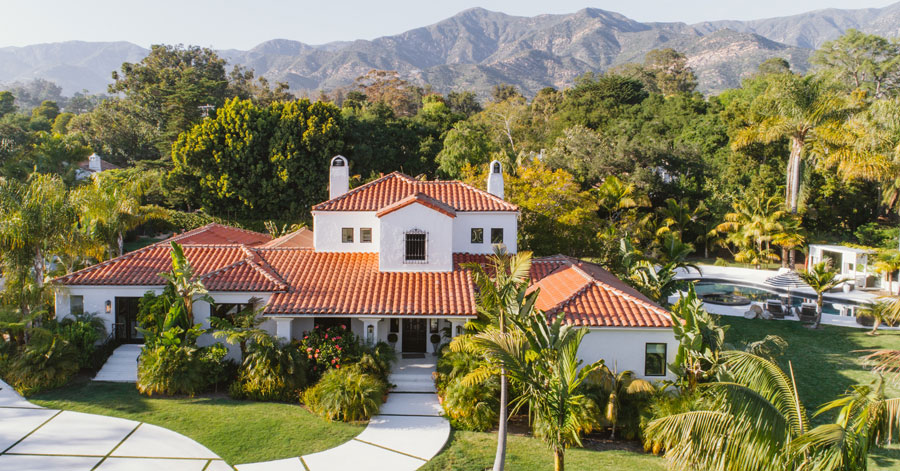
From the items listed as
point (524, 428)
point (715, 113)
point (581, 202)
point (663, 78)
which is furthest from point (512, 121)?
point (524, 428)

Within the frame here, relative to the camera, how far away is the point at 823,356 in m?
22.0

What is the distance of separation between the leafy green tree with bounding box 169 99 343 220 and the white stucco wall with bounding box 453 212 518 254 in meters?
23.0

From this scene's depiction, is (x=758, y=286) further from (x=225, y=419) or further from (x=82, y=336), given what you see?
(x=82, y=336)

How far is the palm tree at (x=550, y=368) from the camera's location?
10.9 meters

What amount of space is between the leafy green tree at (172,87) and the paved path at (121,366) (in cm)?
3449

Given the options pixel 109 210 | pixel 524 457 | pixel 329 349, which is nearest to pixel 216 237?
pixel 109 210

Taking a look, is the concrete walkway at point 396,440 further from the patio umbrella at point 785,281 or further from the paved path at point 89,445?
the patio umbrella at point 785,281

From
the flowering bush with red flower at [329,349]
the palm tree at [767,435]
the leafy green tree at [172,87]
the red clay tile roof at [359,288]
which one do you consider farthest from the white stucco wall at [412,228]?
the leafy green tree at [172,87]

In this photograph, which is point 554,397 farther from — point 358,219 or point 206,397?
point 358,219

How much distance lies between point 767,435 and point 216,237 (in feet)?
83.6

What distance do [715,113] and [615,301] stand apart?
44017 mm

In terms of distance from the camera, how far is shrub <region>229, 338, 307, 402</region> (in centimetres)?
1692

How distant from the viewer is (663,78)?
3696 inches

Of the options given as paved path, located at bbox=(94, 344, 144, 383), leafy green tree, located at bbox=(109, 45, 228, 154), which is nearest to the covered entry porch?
paved path, located at bbox=(94, 344, 144, 383)
